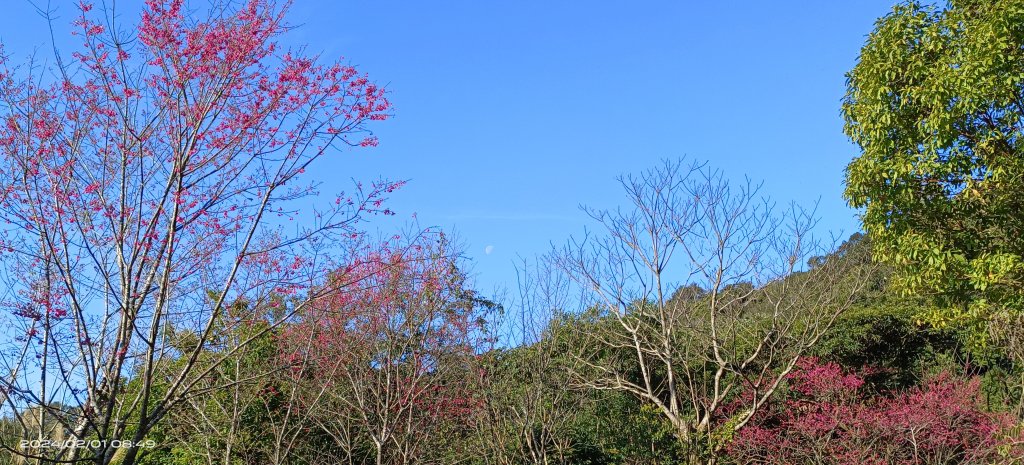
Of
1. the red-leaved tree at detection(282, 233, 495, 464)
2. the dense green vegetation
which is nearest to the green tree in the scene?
the dense green vegetation

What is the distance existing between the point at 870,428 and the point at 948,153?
3.85 m

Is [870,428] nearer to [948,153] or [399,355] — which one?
[948,153]

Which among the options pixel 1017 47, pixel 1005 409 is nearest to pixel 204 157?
pixel 1017 47

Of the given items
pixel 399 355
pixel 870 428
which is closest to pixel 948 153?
pixel 870 428

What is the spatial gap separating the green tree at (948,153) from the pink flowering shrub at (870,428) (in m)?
2.07

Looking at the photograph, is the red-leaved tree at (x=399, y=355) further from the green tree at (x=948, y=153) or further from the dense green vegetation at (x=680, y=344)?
the green tree at (x=948, y=153)

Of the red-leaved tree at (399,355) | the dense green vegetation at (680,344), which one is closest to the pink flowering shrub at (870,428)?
the dense green vegetation at (680,344)

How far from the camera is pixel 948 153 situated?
7109 mm

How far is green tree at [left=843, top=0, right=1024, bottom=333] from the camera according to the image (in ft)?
22.1

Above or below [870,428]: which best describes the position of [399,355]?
above

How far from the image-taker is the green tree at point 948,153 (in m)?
6.75

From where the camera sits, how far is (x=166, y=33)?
15.2 ft

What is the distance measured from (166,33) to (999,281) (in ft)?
22.8

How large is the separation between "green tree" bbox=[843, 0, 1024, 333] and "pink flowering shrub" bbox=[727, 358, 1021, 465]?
2.07 m
